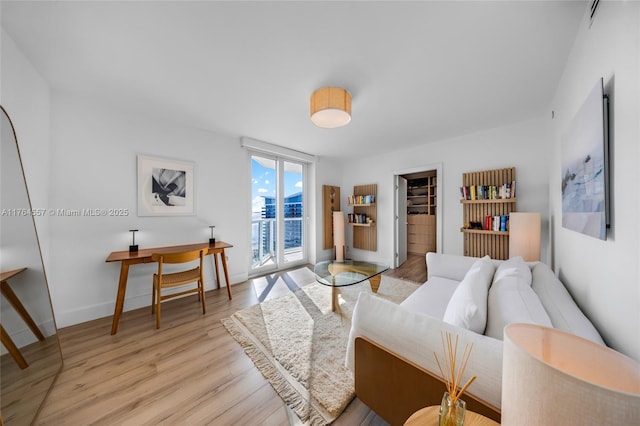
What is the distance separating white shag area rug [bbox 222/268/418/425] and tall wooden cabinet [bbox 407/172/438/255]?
2.98 meters

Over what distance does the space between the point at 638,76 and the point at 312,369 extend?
7.16 feet

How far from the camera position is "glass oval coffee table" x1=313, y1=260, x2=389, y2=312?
96.7 inches

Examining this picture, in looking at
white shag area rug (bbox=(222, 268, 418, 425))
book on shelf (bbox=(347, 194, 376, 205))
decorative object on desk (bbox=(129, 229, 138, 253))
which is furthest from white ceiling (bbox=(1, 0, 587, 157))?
white shag area rug (bbox=(222, 268, 418, 425))

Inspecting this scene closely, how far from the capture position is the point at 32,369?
1326mm

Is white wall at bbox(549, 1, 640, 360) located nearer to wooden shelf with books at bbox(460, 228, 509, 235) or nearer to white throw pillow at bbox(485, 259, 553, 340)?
white throw pillow at bbox(485, 259, 553, 340)

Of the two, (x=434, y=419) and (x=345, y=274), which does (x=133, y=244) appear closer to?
(x=345, y=274)

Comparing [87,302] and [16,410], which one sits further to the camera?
[87,302]

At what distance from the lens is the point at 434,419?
729 mm

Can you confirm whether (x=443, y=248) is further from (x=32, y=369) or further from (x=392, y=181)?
(x=32, y=369)

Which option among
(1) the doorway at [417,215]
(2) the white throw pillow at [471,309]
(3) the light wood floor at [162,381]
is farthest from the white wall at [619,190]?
(1) the doorway at [417,215]

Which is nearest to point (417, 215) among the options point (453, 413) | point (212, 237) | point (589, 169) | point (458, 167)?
point (458, 167)

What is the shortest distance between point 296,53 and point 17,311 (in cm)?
243

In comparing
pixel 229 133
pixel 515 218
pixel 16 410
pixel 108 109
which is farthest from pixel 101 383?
pixel 515 218

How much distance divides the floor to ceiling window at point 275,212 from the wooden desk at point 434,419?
3443 millimetres
